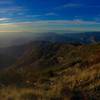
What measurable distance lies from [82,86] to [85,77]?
117 inches

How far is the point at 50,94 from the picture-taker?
1531 cm

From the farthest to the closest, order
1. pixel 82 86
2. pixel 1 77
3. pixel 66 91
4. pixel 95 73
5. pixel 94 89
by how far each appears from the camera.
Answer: pixel 1 77
pixel 95 73
pixel 82 86
pixel 94 89
pixel 66 91

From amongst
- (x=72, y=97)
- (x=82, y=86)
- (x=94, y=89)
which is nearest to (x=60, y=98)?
(x=72, y=97)

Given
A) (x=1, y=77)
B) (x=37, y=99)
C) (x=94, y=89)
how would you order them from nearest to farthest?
(x=37, y=99) < (x=94, y=89) < (x=1, y=77)

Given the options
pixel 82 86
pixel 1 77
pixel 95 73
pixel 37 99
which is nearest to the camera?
pixel 37 99

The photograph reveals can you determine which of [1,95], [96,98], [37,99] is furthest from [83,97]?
[1,95]

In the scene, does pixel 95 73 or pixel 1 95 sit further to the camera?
pixel 95 73

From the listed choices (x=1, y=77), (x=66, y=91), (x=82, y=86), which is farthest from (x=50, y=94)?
(x=1, y=77)

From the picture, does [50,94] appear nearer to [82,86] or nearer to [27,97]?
[27,97]

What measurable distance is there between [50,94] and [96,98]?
2.15 m

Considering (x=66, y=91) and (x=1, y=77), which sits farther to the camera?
(x=1, y=77)

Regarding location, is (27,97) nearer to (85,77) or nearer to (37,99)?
(37,99)

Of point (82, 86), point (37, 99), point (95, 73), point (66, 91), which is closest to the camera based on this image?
point (37, 99)

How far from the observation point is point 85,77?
2312 cm
